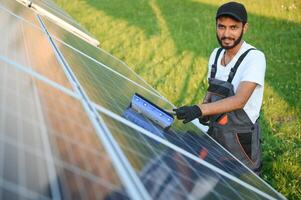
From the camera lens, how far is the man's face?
3.68m

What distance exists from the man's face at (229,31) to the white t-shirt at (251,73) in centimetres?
9

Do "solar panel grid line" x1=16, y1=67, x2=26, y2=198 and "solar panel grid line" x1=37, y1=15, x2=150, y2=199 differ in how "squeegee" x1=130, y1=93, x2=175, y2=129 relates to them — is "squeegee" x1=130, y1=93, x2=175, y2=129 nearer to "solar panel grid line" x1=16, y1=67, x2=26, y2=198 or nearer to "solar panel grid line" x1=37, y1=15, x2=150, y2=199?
"solar panel grid line" x1=37, y1=15, x2=150, y2=199

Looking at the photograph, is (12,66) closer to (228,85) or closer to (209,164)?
(209,164)

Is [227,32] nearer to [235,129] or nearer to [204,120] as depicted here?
[235,129]

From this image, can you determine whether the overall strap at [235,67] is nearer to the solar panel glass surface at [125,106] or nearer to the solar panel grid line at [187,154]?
the solar panel glass surface at [125,106]

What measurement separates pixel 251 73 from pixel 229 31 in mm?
475

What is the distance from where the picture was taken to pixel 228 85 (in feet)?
12.0

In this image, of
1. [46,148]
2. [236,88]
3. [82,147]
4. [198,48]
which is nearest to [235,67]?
[236,88]

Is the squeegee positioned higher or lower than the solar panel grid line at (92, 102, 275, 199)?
higher

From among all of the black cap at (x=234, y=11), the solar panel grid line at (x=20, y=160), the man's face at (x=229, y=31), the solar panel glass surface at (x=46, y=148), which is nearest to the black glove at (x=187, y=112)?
the man's face at (x=229, y=31)

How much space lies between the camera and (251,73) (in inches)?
136

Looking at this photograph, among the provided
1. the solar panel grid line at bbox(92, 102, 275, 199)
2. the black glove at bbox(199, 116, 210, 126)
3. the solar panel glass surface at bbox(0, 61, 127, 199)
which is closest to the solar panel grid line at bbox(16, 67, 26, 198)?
the solar panel glass surface at bbox(0, 61, 127, 199)

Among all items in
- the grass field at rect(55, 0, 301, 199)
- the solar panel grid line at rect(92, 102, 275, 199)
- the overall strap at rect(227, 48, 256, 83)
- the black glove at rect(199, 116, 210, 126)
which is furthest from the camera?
Result: the grass field at rect(55, 0, 301, 199)

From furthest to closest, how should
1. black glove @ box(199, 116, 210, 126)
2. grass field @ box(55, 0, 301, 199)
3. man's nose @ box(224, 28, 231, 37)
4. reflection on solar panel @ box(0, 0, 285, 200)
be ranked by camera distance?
grass field @ box(55, 0, 301, 199)
black glove @ box(199, 116, 210, 126)
man's nose @ box(224, 28, 231, 37)
reflection on solar panel @ box(0, 0, 285, 200)
